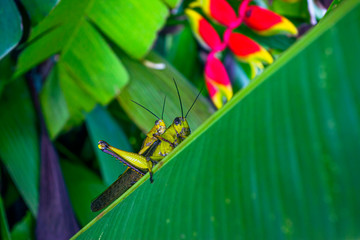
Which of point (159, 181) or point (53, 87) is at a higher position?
point (53, 87)

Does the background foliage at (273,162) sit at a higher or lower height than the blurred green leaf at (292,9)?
higher

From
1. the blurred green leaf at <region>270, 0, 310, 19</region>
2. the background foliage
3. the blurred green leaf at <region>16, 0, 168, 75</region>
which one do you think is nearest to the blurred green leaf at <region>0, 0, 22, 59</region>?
the background foliage

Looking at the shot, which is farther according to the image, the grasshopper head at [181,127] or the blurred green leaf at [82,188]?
the blurred green leaf at [82,188]

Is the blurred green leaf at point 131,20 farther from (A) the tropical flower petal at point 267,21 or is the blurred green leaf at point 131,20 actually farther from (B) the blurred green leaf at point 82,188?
(B) the blurred green leaf at point 82,188

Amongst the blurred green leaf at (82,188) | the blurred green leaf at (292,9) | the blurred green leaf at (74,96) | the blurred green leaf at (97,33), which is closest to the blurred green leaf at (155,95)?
the blurred green leaf at (97,33)

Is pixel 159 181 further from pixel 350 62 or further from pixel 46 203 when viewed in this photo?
pixel 46 203

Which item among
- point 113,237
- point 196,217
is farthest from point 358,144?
point 113,237
